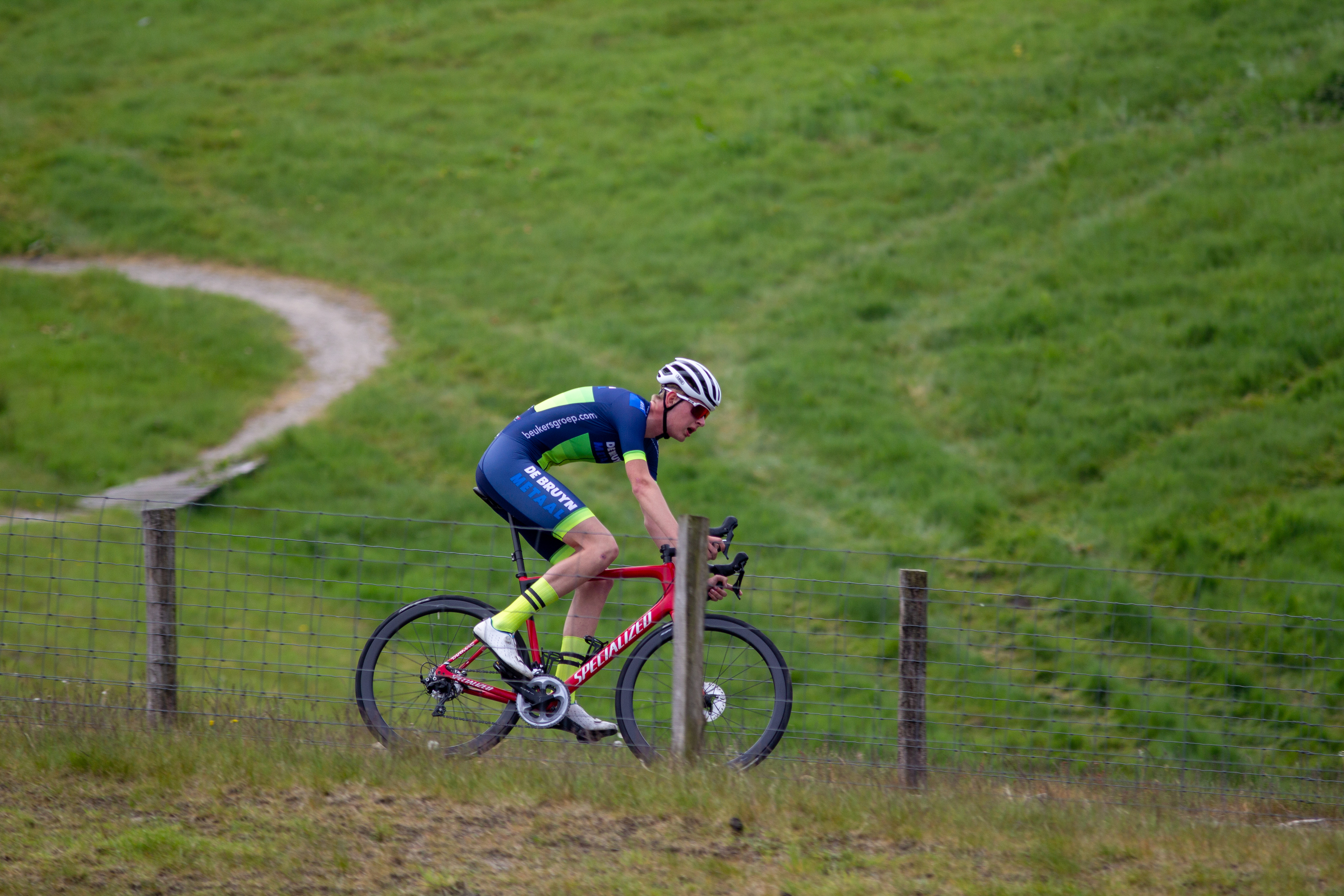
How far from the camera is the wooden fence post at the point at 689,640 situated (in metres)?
5.54

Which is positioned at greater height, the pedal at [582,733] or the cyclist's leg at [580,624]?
the cyclist's leg at [580,624]

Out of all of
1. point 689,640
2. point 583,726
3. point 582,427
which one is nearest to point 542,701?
point 583,726

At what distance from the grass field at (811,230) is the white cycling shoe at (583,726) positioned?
8056mm

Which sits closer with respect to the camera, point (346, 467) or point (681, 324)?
point (346, 467)

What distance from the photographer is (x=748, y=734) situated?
609 cm

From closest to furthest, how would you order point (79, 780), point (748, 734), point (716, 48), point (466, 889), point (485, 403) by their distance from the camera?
point (466, 889), point (79, 780), point (748, 734), point (485, 403), point (716, 48)

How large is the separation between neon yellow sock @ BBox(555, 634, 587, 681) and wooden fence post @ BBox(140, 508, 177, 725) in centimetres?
229

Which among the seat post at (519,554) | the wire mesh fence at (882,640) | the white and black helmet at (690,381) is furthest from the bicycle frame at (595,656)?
the wire mesh fence at (882,640)

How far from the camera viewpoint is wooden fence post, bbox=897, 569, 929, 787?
6414 millimetres

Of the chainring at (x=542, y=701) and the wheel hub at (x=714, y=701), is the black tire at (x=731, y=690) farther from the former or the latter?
the chainring at (x=542, y=701)

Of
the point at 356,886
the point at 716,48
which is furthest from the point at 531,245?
the point at 356,886

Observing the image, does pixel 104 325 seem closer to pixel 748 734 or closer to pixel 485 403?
pixel 485 403

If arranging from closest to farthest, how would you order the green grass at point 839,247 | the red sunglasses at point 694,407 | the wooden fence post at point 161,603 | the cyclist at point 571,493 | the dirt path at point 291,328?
1. the cyclist at point 571,493
2. the red sunglasses at point 694,407
3. the wooden fence post at point 161,603
4. the green grass at point 839,247
5. the dirt path at point 291,328

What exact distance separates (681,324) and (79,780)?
47.7 ft
